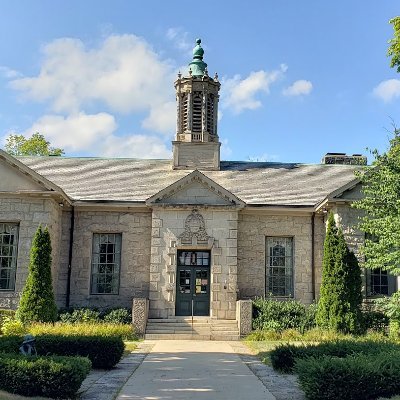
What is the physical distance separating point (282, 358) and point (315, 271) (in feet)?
34.7

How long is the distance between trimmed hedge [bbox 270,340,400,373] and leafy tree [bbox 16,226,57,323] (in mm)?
9643

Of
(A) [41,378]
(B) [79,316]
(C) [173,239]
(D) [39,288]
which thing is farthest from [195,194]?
(A) [41,378]

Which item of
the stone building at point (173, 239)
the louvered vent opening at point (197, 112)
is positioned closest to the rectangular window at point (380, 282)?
the stone building at point (173, 239)

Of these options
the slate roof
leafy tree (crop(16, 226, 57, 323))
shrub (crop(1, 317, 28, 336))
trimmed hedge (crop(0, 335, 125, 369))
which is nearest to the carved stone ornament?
the slate roof

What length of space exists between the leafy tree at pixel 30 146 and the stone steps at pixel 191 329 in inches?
970

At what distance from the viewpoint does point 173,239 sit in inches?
845

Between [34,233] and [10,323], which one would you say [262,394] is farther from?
Answer: [34,233]

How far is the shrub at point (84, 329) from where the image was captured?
16734mm

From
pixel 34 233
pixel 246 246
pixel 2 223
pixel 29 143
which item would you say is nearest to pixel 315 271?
pixel 246 246

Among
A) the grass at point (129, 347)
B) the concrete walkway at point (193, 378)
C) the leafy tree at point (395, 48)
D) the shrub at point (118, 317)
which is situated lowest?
the grass at point (129, 347)

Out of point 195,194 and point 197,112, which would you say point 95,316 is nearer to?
point 195,194

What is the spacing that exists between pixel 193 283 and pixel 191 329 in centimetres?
217

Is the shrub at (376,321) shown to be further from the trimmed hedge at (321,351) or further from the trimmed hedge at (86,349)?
the trimmed hedge at (86,349)

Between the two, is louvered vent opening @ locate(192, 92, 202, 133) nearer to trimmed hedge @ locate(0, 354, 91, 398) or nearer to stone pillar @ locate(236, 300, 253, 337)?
stone pillar @ locate(236, 300, 253, 337)
